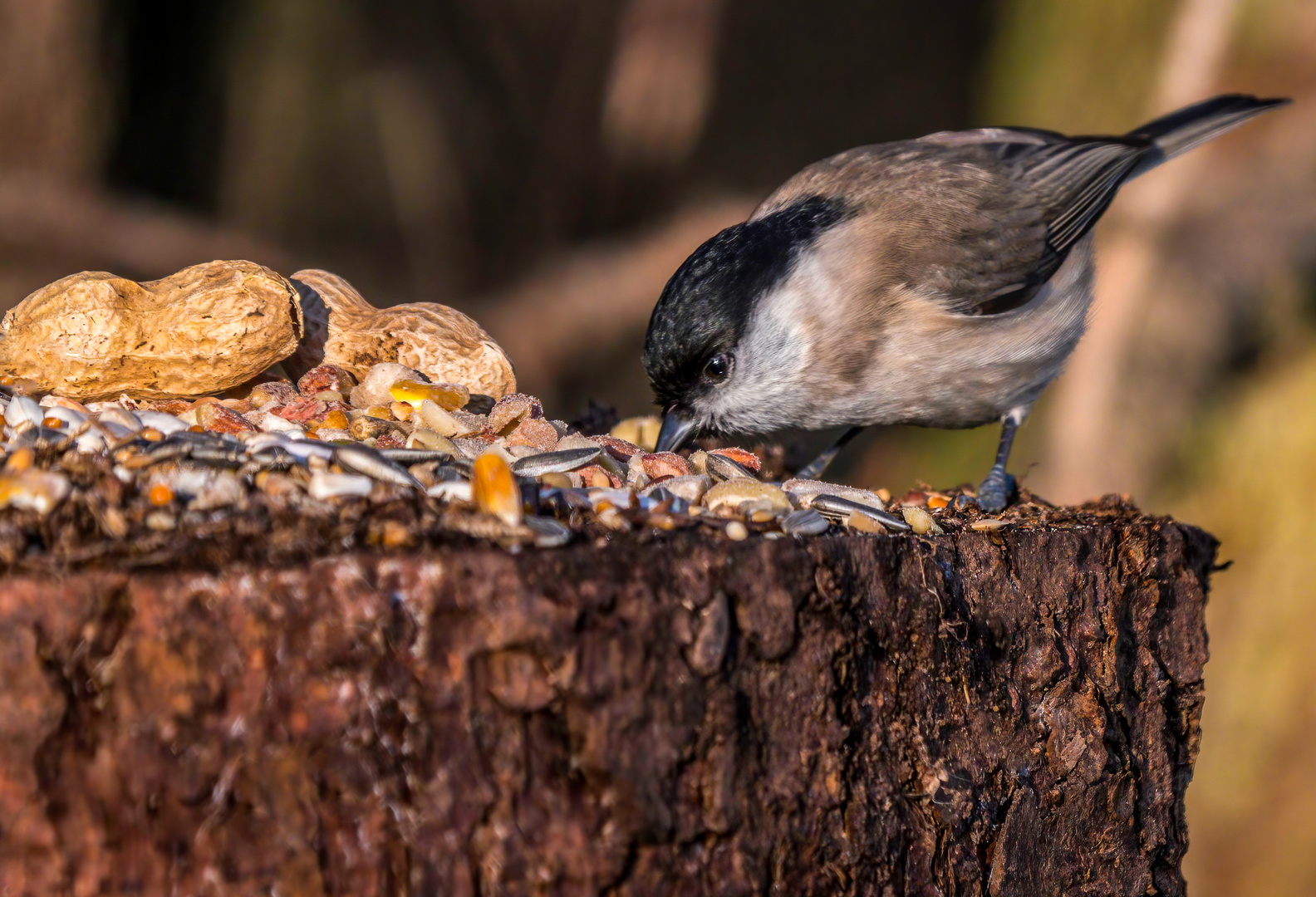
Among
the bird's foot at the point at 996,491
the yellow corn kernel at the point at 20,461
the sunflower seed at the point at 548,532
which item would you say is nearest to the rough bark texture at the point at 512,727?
the sunflower seed at the point at 548,532

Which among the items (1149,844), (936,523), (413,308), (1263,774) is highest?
(1263,774)

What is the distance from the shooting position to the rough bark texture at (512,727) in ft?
2.59

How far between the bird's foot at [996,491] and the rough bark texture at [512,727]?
0.54 meters

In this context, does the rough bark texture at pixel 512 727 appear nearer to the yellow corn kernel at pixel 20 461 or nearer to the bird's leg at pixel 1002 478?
the yellow corn kernel at pixel 20 461

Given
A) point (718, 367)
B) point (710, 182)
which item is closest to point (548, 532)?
Result: point (718, 367)

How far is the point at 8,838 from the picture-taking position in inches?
30.8

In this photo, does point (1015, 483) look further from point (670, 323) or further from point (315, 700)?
point (315, 700)

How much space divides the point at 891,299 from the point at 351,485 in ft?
3.88

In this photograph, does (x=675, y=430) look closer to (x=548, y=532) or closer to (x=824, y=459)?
(x=824, y=459)

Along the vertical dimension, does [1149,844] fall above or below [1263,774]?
below

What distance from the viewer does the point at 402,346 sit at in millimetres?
1632

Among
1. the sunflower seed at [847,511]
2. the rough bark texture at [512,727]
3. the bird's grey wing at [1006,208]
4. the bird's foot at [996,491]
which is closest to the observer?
the rough bark texture at [512,727]

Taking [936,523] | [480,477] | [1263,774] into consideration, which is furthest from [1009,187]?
[1263,774]

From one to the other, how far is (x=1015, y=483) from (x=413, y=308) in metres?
1.05
